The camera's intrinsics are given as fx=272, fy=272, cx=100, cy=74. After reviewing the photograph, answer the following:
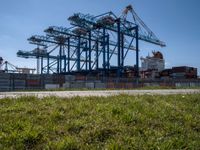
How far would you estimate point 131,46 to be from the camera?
206ft

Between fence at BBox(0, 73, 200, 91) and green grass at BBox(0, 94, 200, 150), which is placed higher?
fence at BBox(0, 73, 200, 91)

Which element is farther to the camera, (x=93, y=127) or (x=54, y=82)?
(x=54, y=82)

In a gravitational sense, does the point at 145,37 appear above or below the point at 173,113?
above

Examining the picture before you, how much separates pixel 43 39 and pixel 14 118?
60.4 m

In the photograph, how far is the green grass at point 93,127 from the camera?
4973mm

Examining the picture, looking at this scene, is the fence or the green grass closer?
the green grass

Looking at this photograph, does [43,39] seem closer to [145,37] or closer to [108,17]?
[108,17]

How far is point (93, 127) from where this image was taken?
5.70 metres

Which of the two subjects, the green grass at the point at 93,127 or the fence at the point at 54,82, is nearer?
the green grass at the point at 93,127

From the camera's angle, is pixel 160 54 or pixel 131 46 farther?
pixel 160 54

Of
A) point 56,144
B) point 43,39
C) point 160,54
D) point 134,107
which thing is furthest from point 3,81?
point 160,54

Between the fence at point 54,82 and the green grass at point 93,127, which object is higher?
the fence at point 54,82

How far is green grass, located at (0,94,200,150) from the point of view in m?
4.97

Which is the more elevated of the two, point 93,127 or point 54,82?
point 54,82
